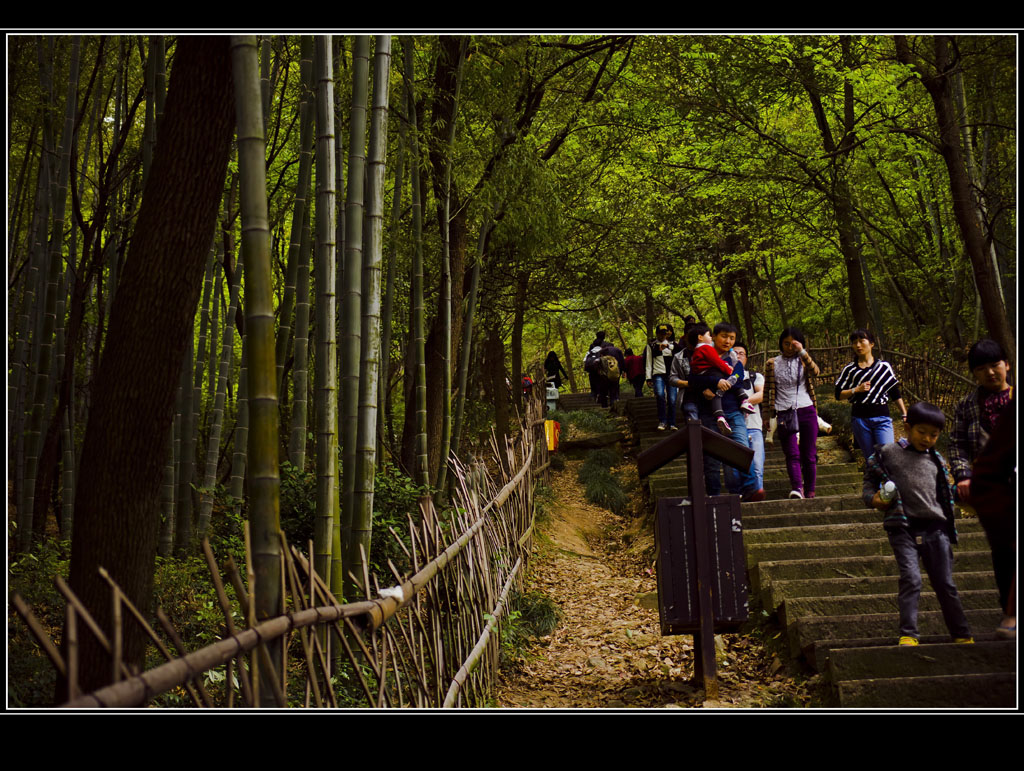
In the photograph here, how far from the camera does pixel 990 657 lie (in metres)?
3.84

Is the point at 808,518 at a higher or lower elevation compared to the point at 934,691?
higher

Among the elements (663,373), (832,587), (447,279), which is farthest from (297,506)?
(663,373)

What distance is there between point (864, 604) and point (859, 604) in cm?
3

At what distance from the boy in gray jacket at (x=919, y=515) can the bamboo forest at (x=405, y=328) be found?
0.38 m

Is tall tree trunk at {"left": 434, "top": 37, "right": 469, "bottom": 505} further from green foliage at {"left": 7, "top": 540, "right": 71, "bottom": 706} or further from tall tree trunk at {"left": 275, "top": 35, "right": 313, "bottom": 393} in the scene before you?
green foliage at {"left": 7, "top": 540, "right": 71, "bottom": 706}

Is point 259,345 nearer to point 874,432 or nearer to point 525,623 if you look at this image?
point 525,623

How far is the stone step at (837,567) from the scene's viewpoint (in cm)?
532

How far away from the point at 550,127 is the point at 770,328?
1330 cm

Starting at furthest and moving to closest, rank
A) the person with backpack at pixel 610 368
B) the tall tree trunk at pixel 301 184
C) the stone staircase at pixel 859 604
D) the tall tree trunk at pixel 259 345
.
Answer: the person with backpack at pixel 610 368 → the tall tree trunk at pixel 301 184 → the stone staircase at pixel 859 604 → the tall tree trunk at pixel 259 345

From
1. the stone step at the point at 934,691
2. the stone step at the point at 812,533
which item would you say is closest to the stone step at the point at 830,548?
the stone step at the point at 812,533

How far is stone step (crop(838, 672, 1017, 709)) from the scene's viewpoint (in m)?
3.50

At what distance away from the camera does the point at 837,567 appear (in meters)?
5.49

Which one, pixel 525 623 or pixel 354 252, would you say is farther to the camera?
pixel 525 623

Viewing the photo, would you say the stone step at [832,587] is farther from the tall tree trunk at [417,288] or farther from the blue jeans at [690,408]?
the tall tree trunk at [417,288]
